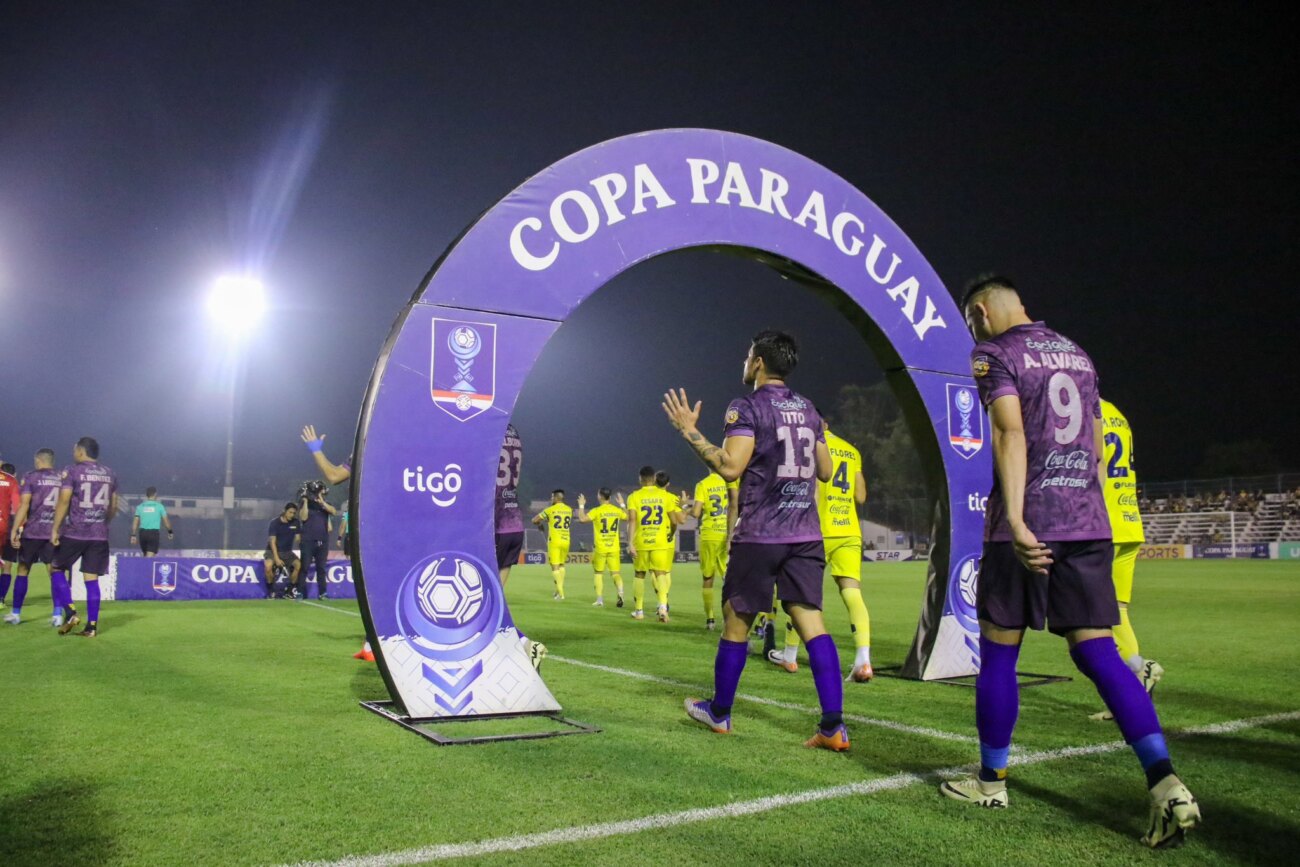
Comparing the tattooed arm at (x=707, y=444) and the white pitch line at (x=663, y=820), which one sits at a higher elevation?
the tattooed arm at (x=707, y=444)

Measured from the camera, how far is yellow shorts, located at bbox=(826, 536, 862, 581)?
26.3ft

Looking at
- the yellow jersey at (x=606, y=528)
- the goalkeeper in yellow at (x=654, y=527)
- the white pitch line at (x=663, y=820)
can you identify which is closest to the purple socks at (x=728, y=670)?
the white pitch line at (x=663, y=820)

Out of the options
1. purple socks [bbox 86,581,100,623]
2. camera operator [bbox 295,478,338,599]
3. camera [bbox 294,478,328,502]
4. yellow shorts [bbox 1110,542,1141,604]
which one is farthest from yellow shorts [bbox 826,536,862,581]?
camera [bbox 294,478,328,502]

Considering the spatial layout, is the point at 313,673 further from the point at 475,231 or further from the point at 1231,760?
the point at 1231,760

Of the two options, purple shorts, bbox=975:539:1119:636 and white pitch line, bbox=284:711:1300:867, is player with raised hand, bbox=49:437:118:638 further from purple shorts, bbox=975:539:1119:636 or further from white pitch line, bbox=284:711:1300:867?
purple shorts, bbox=975:539:1119:636

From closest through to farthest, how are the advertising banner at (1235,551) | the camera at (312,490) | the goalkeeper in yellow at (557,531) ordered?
the camera at (312,490), the goalkeeper in yellow at (557,531), the advertising banner at (1235,551)

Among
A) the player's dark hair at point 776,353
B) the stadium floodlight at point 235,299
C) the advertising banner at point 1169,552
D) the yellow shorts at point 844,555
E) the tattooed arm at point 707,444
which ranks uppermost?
the stadium floodlight at point 235,299

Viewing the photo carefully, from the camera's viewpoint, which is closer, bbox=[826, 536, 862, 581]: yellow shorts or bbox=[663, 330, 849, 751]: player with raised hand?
bbox=[663, 330, 849, 751]: player with raised hand

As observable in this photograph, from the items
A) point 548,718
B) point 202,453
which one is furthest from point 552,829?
point 202,453

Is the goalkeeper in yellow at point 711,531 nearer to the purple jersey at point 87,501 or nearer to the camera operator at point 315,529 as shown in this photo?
the purple jersey at point 87,501

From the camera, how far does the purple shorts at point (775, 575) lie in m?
5.09

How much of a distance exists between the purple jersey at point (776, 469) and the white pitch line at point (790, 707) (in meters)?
1.31

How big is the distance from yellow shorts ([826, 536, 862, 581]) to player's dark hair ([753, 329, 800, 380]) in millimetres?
3001

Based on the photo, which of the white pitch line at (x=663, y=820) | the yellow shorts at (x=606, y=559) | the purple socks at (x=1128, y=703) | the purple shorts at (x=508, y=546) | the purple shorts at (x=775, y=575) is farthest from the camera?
the yellow shorts at (x=606, y=559)
